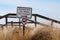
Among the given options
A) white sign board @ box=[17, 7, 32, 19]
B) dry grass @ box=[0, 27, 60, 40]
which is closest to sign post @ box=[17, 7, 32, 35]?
white sign board @ box=[17, 7, 32, 19]

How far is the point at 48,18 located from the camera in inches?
624

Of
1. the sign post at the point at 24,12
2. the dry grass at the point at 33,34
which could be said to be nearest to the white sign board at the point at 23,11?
the sign post at the point at 24,12

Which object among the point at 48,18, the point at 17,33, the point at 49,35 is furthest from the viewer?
the point at 48,18

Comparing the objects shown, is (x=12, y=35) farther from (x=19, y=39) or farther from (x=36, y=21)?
(x=36, y=21)

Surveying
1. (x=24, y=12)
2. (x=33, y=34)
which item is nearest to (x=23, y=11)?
(x=24, y=12)

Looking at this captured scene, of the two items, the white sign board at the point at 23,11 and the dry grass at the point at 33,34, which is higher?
the white sign board at the point at 23,11

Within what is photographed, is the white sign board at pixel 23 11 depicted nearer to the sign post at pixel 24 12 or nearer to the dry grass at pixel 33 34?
the sign post at pixel 24 12

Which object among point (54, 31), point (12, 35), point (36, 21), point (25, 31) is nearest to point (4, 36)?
point (12, 35)

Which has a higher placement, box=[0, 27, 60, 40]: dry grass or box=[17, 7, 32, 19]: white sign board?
box=[17, 7, 32, 19]: white sign board

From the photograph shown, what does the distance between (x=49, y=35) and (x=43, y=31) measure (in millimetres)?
304

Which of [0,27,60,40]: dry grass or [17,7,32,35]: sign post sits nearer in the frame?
[0,27,60,40]: dry grass

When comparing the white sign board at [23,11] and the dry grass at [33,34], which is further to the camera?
the white sign board at [23,11]

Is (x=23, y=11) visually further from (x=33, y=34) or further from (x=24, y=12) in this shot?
(x=33, y=34)

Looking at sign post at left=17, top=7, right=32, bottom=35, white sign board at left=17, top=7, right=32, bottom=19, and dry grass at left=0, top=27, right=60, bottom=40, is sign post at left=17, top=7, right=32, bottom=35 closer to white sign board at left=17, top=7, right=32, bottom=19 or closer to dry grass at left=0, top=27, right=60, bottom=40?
white sign board at left=17, top=7, right=32, bottom=19
